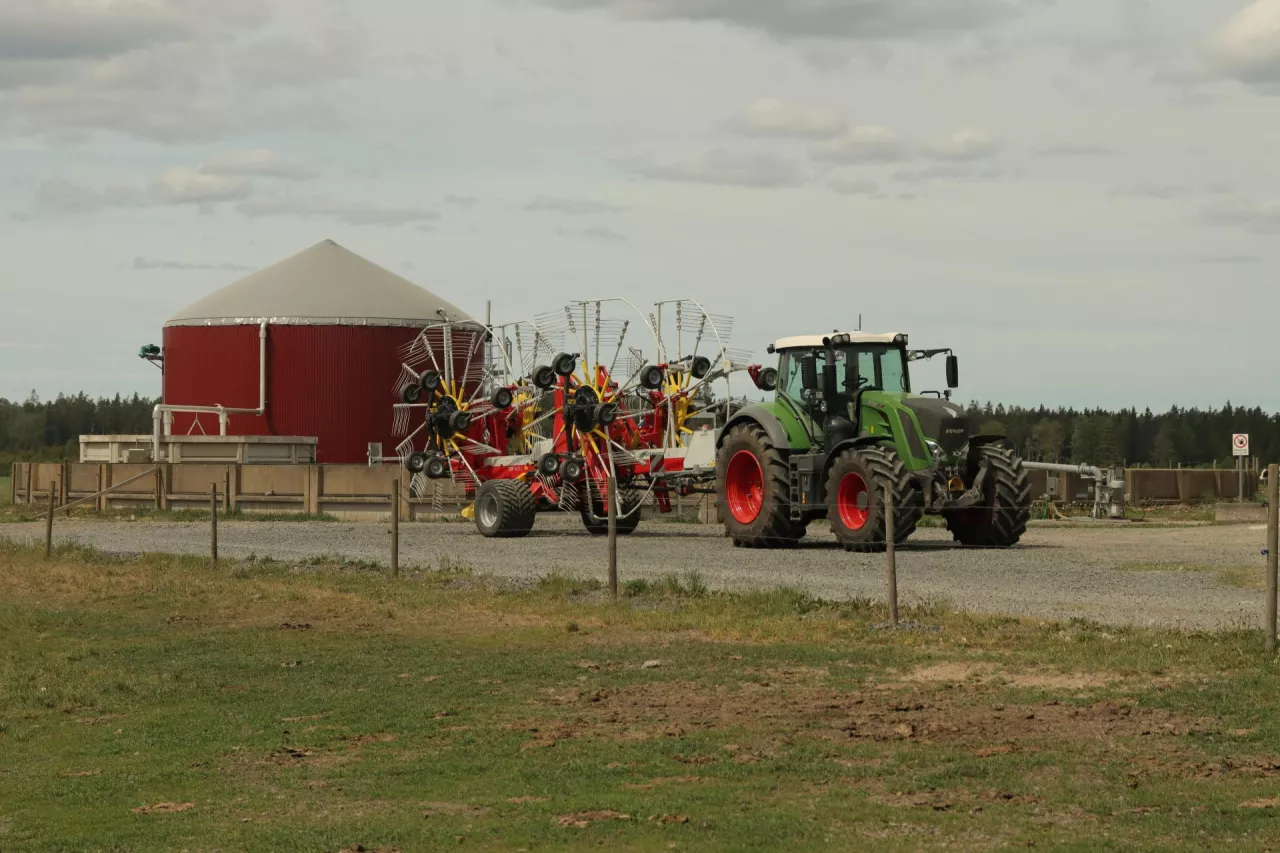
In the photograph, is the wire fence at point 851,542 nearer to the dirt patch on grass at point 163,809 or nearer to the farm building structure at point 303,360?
the dirt patch on grass at point 163,809

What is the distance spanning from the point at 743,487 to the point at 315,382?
3236cm

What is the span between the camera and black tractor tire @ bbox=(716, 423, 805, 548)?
29.8m

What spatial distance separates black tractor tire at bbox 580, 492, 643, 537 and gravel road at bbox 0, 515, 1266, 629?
0.34 meters

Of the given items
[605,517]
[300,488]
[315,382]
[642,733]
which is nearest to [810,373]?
[605,517]

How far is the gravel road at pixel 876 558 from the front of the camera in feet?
65.3

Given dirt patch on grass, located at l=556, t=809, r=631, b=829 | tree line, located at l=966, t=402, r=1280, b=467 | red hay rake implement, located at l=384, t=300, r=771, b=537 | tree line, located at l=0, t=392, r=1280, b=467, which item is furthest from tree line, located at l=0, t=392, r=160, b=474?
dirt patch on grass, located at l=556, t=809, r=631, b=829

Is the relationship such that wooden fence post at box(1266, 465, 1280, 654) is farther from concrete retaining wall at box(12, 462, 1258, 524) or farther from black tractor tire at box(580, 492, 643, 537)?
concrete retaining wall at box(12, 462, 1258, 524)

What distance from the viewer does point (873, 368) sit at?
1190 inches

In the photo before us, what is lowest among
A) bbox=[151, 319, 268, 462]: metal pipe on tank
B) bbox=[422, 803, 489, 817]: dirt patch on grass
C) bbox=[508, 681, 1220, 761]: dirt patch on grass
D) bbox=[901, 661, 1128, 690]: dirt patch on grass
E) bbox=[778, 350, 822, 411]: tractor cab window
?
bbox=[422, 803, 489, 817]: dirt patch on grass

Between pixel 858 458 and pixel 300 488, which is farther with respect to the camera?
pixel 300 488

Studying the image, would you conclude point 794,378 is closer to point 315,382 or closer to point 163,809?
point 163,809

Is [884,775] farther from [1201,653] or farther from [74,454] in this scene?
[74,454]

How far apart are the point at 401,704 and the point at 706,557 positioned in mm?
14390

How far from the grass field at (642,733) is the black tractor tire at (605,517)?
48.9ft
